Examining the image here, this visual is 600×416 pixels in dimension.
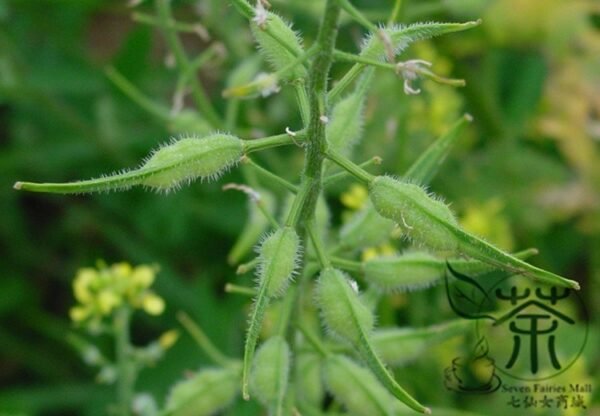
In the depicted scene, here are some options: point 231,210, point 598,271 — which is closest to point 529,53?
point 598,271

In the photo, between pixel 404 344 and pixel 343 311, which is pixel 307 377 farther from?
pixel 343 311

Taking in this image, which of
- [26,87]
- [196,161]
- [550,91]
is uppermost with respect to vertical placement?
[550,91]

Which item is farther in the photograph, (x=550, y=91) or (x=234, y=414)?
(x=550, y=91)

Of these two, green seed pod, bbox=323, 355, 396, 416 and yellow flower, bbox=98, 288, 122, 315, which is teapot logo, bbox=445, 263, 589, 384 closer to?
green seed pod, bbox=323, 355, 396, 416

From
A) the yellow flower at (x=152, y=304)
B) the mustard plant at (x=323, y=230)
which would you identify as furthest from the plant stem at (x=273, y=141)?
the yellow flower at (x=152, y=304)

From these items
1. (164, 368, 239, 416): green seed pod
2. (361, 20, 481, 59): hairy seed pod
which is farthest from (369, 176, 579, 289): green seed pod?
(164, 368, 239, 416): green seed pod

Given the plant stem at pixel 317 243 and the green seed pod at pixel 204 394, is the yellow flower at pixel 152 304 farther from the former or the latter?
the plant stem at pixel 317 243

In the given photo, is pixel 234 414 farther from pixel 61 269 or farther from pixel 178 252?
pixel 61 269
